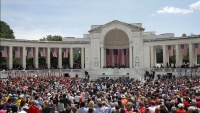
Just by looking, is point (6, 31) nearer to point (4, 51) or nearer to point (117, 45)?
point (4, 51)

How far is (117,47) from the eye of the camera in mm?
73688

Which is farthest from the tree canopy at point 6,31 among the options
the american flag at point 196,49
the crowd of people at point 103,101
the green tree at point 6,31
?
the crowd of people at point 103,101

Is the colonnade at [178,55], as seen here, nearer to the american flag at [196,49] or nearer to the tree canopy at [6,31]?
Answer: the american flag at [196,49]

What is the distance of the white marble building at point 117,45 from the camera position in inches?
2544

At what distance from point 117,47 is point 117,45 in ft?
1.96

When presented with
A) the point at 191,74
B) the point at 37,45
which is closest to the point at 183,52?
the point at 191,74

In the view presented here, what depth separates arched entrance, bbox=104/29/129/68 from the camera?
71938 mm

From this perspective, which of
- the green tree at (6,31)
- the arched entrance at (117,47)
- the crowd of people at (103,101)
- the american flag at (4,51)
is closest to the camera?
the crowd of people at (103,101)

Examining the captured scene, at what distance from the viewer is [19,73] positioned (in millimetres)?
61000

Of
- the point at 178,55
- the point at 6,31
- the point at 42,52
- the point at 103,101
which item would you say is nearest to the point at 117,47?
the point at 178,55

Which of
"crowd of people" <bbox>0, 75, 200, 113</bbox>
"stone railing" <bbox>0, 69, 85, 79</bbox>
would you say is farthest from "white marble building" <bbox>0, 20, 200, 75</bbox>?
"crowd of people" <bbox>0, 75, 200, 113</bbox>

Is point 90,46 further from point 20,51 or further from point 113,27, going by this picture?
point 20,51

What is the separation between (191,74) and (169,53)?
9.86 metres

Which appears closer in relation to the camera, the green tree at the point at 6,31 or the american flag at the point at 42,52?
the american flag at the point at 42,52
